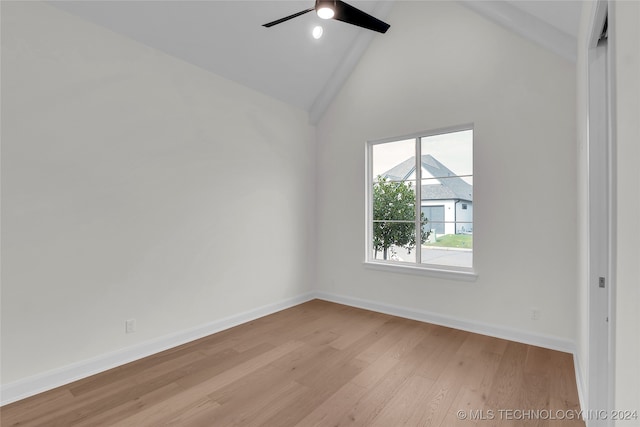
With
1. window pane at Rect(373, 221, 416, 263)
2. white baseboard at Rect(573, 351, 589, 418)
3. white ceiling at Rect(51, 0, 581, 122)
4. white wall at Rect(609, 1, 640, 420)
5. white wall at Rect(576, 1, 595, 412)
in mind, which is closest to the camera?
white wall at Rect(609, 1, 640, 420)

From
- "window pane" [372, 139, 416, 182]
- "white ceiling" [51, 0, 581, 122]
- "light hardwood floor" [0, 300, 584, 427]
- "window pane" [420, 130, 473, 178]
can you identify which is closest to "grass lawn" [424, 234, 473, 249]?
"window pane" [420, 130, 473, 178]

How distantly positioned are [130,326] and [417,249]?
3.11 metres

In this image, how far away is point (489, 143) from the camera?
341 centimetres

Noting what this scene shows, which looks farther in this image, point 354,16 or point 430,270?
point 430,270

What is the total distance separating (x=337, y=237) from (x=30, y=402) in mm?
3398

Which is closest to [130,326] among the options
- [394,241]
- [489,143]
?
[394,241]

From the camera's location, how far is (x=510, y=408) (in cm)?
216

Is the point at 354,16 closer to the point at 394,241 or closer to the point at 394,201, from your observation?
the point at 394,201

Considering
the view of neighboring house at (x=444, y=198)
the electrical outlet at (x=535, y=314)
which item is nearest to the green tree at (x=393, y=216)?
the view of neighboring house at (x=444, y=198)

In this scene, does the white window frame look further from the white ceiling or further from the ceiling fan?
the ceiling fan

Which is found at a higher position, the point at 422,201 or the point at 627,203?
the point at 422,201

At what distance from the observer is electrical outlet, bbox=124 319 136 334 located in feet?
9.34

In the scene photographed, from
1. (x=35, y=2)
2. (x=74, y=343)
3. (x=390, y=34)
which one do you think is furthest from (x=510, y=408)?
(x=35, y=2)

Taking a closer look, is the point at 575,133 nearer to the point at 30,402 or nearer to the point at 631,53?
the point at 631,53
